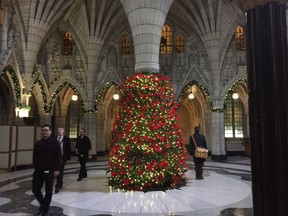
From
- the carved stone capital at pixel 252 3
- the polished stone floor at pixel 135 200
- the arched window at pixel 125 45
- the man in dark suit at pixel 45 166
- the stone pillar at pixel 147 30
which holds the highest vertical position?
the arched window at pixel 125 45

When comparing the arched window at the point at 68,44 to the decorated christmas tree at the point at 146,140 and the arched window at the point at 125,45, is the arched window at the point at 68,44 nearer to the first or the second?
the arched window at the point at 125,45

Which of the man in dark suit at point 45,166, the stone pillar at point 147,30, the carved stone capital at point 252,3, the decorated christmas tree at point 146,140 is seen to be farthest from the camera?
the stone pillar at point 147,30

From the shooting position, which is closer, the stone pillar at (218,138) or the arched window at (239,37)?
the stone pillar at (218,138)

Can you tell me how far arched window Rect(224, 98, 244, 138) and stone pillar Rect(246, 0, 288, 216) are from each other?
22.3m

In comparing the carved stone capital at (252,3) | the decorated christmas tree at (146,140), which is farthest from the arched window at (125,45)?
the carved stone capital at (252,3)

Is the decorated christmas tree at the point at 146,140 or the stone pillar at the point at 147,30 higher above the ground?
the stone pillar at the point at 147,30

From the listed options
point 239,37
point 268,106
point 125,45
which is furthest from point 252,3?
point 125,45

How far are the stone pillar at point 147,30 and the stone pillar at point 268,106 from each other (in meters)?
6.85

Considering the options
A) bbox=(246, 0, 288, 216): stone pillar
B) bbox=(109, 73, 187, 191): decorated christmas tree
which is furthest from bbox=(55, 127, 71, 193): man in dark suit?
bbox=(246, 0, 288, 216): stone pillar

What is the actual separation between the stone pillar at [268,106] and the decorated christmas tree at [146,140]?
6.01 metres

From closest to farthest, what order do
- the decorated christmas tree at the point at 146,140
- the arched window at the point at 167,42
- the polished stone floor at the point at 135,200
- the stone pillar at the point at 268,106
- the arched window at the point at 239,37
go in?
the stone pillar at the point at 268,106 < the polished stone floor at the point at 135,200 < the decorated christmas tree at the point at 146,140 < the arched window at the point at 239,37 < the arched window at the point at 167,42

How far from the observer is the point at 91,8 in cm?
1911

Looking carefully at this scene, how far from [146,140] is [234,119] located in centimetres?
1749

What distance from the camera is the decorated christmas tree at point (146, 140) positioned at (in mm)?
8828
